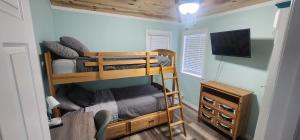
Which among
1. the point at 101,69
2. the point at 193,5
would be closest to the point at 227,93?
the point at 193,5

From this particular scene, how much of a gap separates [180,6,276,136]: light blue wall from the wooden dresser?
14 cm

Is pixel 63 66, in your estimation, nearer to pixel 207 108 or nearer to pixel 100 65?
pixel 100 65

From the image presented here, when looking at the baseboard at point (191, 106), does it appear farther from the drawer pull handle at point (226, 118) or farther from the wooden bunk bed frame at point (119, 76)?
the wooden bunk bed frame at point (119, 76)

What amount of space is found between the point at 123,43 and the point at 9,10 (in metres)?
2.66

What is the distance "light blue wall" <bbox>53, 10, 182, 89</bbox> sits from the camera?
248 centimetres

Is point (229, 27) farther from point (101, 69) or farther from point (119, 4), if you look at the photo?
point (101, 69)

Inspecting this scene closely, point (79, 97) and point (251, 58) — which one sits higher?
point (251, 58)

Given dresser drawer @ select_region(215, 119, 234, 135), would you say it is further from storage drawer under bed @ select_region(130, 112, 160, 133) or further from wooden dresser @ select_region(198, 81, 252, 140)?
storage drawer under bed @ select_region(130, 112, 160, 133)

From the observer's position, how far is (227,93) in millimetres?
2160

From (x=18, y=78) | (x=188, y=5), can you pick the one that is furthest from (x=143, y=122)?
(x=18, y=78)

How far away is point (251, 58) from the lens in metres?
2.15

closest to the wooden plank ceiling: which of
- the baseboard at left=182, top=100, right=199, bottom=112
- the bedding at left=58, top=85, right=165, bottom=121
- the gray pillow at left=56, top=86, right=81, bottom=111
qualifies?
the gray pillow at left=56, top=86, right=81, bottom=111

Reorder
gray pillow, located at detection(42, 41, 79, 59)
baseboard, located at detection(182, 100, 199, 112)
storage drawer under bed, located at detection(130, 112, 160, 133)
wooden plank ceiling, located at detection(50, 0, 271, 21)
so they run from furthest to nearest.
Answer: baseboard, located at detection(182, 100, 199, 112) → storage drawer under bed, located at detection(130, 112, 160, 133) → wooden plank ceiling, located at detection(50, 0, 271, 21) → gray pillow, located at detection(42, 41, 79, 59)

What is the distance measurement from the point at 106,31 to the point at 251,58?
Result: 284 centimetres
